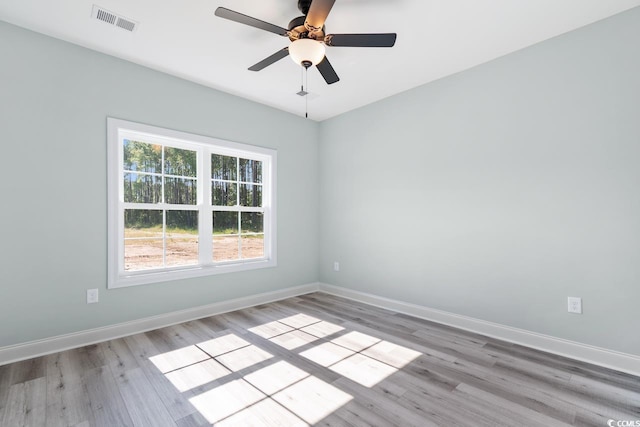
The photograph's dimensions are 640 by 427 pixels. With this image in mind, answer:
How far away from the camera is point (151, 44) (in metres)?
2.75

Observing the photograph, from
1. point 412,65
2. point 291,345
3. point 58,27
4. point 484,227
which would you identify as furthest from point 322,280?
point 58,27

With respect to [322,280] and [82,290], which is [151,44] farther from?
[322,280]

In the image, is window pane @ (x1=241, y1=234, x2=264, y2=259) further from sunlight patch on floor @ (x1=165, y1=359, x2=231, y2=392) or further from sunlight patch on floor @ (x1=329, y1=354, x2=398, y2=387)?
sunlight patch on floor @ (x1=329, y1=354, x2=398, y2=387)

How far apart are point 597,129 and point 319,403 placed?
9.86 ft

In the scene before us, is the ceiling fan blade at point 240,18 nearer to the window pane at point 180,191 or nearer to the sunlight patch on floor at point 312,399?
the window pane at point 180,191

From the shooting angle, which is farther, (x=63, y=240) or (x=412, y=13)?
(x=63, y=240)

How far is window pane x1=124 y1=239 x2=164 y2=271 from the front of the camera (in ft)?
10.2

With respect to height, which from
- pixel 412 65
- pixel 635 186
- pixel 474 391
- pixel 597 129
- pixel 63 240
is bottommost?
pixel 474 391

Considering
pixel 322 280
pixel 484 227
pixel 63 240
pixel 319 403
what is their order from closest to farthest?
pixel 319 403, pixel 63 240, pixel 484 227, pixel 322 280

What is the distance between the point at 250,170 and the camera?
4.19 m

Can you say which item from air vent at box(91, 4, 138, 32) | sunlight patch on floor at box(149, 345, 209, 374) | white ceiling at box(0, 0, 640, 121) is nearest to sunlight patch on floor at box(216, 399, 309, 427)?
sunlight patch on floor at box(149, 345, 209, 374)

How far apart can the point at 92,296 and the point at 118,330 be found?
42 cm

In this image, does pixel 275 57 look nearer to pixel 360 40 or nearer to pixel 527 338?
pixel 360 40

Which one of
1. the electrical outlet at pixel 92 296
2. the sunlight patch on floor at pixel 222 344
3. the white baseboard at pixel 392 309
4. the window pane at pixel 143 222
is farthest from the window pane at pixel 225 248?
the electrical outlet at pixel 92 296
